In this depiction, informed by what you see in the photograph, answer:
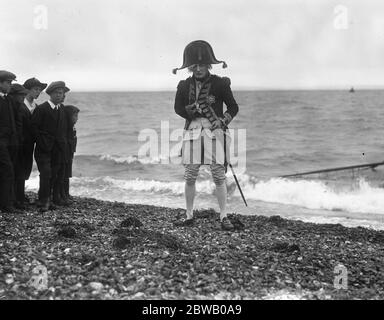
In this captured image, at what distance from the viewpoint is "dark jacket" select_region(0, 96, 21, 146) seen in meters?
7.79

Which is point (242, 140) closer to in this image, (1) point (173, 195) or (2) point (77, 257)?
(1) point (173, 195)

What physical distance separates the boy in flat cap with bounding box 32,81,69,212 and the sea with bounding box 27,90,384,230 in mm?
5545

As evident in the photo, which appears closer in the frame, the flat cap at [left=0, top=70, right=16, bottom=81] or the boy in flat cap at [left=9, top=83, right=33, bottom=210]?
the flat cap at [left=0, top=70, right=16, bottom=81]

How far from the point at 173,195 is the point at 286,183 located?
465 centimetres

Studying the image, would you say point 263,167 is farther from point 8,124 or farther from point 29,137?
point 8,124

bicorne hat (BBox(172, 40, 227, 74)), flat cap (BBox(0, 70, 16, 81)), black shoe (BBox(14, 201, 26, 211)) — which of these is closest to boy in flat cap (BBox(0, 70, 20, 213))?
flat cap (BBox(0, 70, 16, 81))

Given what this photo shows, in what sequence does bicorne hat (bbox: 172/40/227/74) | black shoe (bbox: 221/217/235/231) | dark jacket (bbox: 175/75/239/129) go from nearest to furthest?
bicorne hat (bbox: 172/40/227/74) → dark jacket (bbox: 175/75/239/129) → black shoe (bbox: 221/217/235/231)

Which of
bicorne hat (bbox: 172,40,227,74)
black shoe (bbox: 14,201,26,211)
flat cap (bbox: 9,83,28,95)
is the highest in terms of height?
bicorne hat (bbox: 172,40,227,74)

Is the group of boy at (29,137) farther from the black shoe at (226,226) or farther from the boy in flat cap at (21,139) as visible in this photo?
the black shoe at (226,226)

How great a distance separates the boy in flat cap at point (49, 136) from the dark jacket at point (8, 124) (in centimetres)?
42

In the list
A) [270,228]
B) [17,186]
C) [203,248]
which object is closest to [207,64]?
[203,248]

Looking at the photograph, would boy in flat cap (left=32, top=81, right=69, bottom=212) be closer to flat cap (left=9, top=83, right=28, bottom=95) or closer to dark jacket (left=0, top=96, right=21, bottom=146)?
dark jacket (left=0, top=96, right=21, bottom=146)

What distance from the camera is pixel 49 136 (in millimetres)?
8383

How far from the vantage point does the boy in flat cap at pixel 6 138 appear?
7789 mm
